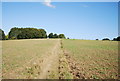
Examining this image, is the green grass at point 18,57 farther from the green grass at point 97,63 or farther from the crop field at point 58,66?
the green grass at point 97,63

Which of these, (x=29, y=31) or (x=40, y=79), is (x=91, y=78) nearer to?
(x=40, y=79)

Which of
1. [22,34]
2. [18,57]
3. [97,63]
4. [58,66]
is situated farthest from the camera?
[22,34]

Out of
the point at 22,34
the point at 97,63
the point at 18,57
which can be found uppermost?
the point at 22,34

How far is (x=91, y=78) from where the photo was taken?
7980 mm

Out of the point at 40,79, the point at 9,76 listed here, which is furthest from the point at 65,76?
the point at 9,76

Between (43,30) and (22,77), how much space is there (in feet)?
447

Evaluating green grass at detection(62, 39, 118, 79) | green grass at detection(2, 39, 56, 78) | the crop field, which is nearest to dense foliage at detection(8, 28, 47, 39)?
green grass at detection(2, 39, 56, 78)

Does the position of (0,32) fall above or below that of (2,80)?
above

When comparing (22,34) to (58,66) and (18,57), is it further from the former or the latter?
(58,66)

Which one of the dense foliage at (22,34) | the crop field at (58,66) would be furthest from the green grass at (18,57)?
the dense foliage at (22,34)

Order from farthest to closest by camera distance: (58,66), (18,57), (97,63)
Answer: (18,57)
(97,63)
(58,66)

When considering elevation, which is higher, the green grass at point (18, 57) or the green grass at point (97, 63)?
the green grass at point (18, 57)

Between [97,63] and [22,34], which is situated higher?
[22,34]

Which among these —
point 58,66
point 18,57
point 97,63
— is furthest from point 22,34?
point 97,63
